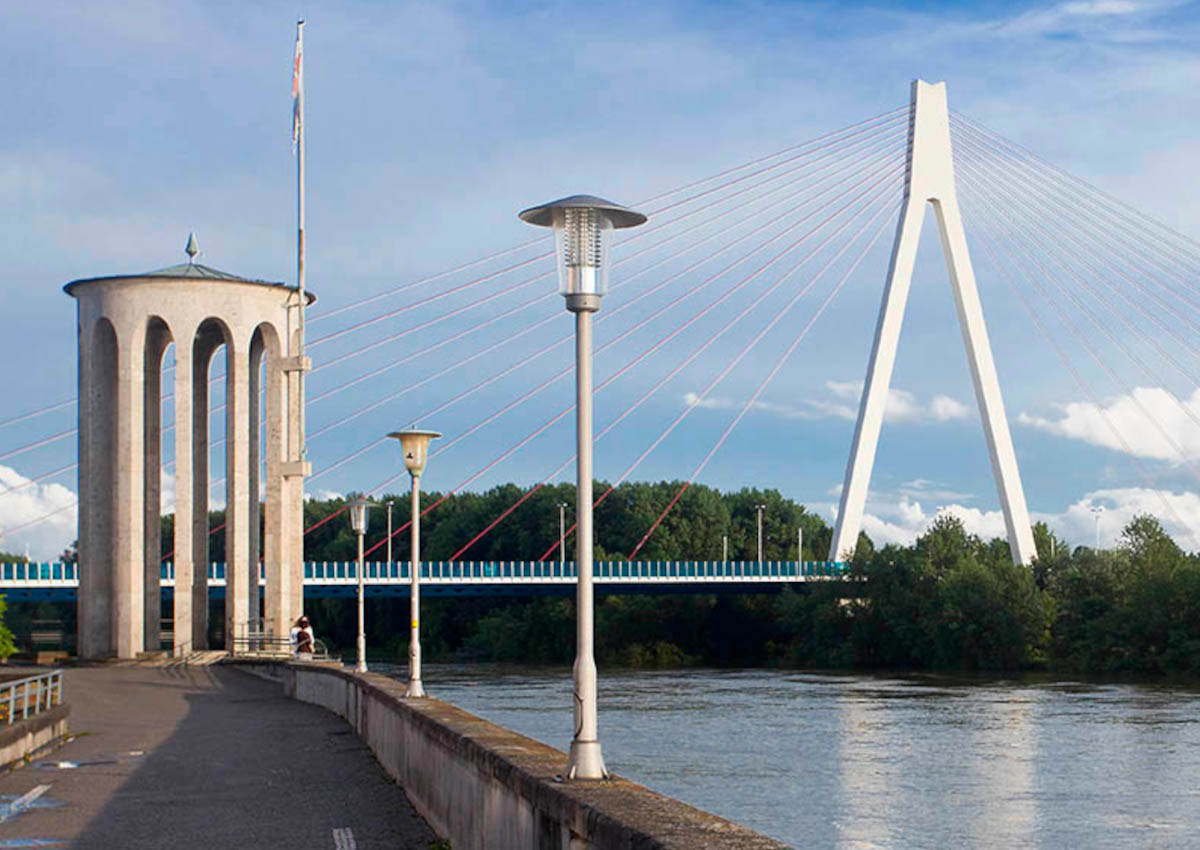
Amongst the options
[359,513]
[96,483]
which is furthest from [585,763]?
[96,483]

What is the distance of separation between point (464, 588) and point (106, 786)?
58283 mm

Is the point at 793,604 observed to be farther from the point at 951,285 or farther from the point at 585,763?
the point at 585,763

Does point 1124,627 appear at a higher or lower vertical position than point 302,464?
lower

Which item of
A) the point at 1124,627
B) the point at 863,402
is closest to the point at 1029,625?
the point at 1124,627

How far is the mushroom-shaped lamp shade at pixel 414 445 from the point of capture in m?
21.4

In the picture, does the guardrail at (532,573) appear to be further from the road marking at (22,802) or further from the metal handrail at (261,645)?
the road marking at (22,802)

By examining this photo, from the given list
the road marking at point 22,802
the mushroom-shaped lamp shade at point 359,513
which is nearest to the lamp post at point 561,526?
the mushroom-shaped lamp shade at point 359,513

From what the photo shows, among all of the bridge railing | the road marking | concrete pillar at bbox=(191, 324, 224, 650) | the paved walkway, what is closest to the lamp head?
the paved walkway

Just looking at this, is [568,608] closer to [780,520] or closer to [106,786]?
[780,520]

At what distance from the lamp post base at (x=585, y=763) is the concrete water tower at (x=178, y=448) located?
139ft

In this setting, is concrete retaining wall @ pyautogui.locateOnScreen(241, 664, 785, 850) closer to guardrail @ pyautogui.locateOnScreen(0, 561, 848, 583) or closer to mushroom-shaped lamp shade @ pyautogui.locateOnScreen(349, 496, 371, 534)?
mushroom-shaped lamp shade @ pyautogui.locateOnScreen(349, 496, 371, 534)

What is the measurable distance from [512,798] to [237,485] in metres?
43.6

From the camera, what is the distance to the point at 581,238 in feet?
29.3

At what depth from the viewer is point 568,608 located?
85.5 meters
